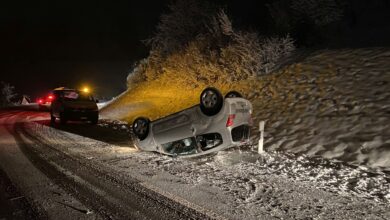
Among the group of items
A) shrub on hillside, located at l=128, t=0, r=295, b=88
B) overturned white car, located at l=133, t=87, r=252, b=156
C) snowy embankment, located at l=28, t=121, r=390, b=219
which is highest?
shrub on hillside, located at l=128, t=0, r=295, b=88

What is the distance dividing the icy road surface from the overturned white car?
37 centimetres

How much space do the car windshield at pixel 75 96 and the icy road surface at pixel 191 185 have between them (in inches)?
271

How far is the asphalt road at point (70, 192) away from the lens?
495 cm

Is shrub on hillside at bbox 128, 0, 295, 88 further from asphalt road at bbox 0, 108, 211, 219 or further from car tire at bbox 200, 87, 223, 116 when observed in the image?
asphalt road at bbox 0, 108, 211, 219

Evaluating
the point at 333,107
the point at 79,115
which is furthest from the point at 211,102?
the point at 79,115

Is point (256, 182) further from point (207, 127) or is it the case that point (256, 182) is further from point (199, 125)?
point (199, 125)

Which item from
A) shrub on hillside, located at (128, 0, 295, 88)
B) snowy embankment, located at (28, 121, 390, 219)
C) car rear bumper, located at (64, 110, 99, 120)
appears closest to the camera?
snowy embankment, located at (28, 121, 390, 219)

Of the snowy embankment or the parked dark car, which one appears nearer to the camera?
the snowy embankment

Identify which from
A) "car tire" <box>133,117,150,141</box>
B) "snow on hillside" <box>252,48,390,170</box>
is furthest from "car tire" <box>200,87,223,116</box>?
"snow on hillside" <box>252,48,390,170</box>

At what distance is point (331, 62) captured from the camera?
13930mm

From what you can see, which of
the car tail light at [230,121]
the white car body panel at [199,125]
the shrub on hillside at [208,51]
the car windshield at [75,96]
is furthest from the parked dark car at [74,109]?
the car tail light at [230,121]

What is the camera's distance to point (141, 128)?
946 cm

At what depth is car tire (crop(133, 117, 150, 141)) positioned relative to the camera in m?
9.33

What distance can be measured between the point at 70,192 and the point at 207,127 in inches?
129
